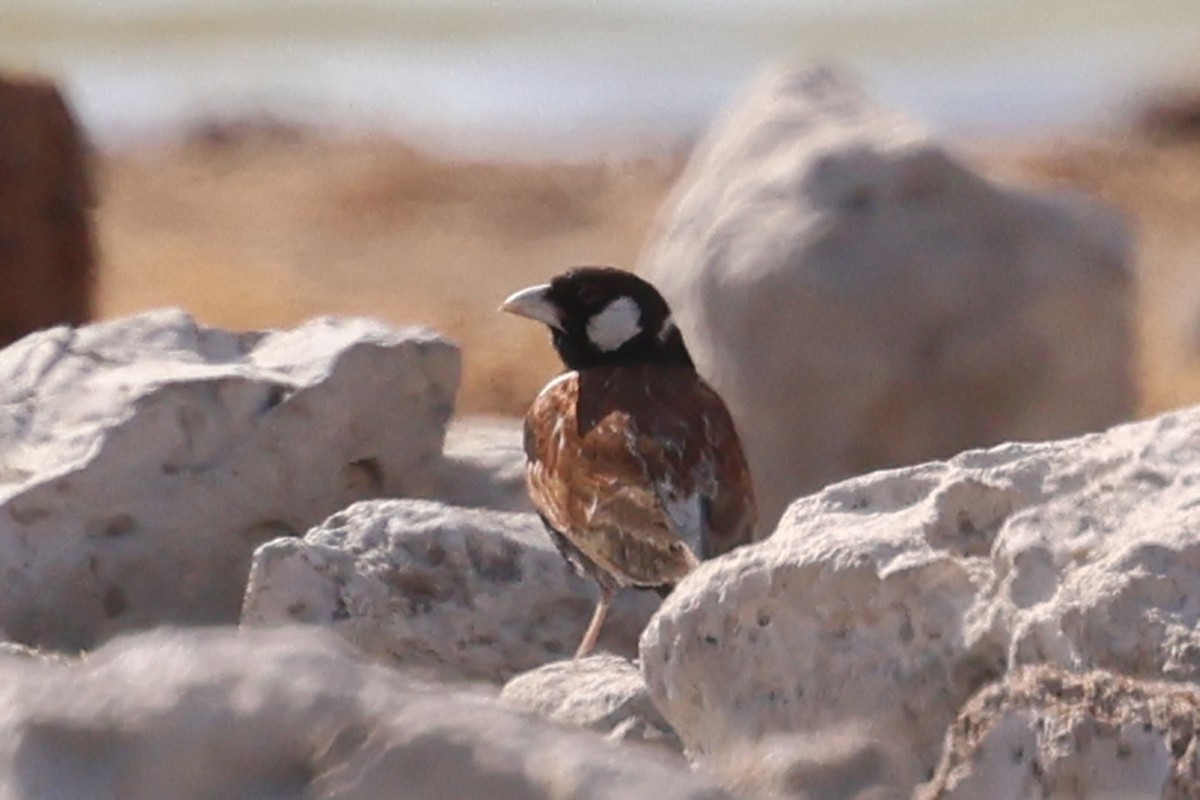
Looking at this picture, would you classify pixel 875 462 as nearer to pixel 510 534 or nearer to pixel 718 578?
pixel 510 534

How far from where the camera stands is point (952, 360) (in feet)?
21.7

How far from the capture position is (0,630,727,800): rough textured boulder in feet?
6.93

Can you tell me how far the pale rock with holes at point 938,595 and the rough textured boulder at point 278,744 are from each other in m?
0.84

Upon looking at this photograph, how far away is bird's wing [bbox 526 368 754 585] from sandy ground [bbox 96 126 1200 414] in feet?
14.1

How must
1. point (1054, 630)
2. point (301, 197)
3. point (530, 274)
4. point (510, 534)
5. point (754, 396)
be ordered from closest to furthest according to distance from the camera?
point (1054, 630) → point (510, 534) → point (754, 396) → point (530, 274) → point (301, 197)

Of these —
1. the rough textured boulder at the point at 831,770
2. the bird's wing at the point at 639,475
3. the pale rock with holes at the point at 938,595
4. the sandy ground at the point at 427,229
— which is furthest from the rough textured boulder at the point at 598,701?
the sandy ground at the point at 427,229

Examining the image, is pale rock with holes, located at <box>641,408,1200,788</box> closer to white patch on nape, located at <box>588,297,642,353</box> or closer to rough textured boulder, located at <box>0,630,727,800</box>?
rough textured boulder, located at <box>0,630,727,800</box>

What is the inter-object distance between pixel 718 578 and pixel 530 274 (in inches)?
391

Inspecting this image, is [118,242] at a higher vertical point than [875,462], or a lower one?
lower

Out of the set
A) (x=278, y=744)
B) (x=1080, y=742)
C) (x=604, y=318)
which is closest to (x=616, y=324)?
(x=604, y=318)

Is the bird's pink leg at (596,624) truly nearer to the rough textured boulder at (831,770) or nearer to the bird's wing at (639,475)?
the bird's wing at (639,475)

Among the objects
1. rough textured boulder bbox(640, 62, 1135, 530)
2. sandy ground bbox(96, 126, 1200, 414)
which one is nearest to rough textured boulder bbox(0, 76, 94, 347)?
sandy ground bbox(96, 126, 1200, 414)

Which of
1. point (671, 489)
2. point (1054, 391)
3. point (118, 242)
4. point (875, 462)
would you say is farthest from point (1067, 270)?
point (118, 242)

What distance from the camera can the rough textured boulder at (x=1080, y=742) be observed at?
264 cm
